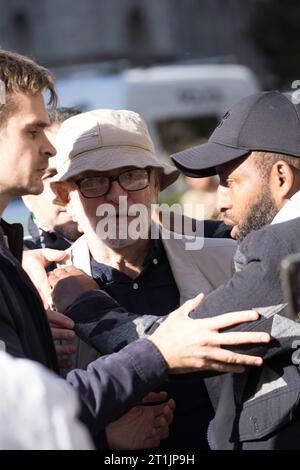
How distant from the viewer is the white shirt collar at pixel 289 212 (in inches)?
110

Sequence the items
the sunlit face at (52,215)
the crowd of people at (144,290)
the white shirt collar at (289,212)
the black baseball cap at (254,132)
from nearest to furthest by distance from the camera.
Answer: the crowd of people at (144,290) < the white shirt collar at (289,212) < the black baseball cap at (254,132) < the sunlit face at (52,215)

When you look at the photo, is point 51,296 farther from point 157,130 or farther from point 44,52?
point 44,52

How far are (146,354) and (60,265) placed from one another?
107 centimetres

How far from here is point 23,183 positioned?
118 inches

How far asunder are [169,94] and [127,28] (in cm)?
2325

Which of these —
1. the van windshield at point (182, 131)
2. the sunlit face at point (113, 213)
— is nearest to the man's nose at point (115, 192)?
the sunlit face at point (113, 213)

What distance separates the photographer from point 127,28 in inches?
1430

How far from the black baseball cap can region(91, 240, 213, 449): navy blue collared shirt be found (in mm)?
427

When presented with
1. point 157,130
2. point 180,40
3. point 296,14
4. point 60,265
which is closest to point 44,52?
point 180,40

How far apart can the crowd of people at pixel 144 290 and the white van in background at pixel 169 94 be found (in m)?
8.95

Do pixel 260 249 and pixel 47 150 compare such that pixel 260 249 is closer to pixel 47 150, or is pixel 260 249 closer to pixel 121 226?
pixel 47 150

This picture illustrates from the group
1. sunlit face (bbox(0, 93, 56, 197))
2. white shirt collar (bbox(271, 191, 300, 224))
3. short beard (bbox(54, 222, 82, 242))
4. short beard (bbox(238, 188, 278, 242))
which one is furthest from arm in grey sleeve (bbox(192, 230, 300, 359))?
short beard (bbox(54, 222, 82, 242))

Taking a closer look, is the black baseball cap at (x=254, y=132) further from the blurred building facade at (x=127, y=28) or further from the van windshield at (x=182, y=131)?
the blurred building facade at (x=127, y=28)

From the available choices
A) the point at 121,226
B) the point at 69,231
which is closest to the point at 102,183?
the point at 121,226
